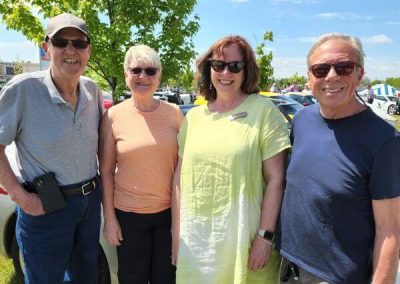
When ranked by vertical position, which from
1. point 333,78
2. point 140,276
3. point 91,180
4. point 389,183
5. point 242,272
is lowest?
point 140,276

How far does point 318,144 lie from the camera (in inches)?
71.8

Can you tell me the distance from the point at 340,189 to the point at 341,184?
2 centimetres

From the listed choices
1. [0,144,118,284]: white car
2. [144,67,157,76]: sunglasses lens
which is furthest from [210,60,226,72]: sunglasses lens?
[0,144,118,284]: white car

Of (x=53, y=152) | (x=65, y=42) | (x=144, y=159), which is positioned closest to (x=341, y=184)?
(x=144, y=159)

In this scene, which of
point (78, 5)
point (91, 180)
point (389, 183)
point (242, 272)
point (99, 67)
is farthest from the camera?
point (99, 67)

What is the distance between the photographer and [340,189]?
1693 mm

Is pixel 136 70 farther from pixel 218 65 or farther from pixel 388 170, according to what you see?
pixel 388 170

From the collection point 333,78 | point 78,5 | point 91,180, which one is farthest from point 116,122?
point 78,5

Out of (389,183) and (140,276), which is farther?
(140,276)

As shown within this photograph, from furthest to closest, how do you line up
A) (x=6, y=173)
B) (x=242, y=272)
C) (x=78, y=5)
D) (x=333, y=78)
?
(x=78, y=5)
(x=6, y=173)
(x=242, y=272)
(x=333, y=78)

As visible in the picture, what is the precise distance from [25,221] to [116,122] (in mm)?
846

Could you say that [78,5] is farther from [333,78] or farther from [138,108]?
[333,78]

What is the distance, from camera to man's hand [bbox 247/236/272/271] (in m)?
2.08

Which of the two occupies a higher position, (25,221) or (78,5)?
(78,5)
